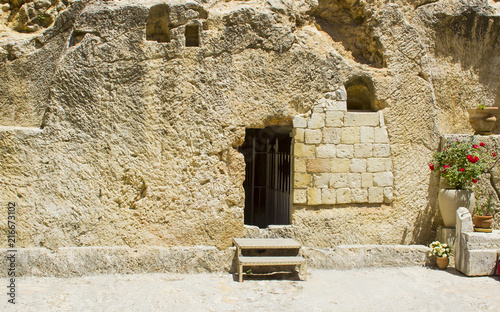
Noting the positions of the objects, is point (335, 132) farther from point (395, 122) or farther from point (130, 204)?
point (130, 204)

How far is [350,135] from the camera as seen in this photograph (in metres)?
6.04

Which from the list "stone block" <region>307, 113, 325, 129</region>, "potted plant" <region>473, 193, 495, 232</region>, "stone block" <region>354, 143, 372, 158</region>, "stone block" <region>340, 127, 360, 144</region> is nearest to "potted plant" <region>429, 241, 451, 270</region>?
"potted plant" <region>473, 193, 495, 232</region>

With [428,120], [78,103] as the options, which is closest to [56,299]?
[78,103]

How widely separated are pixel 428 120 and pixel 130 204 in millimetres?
4390

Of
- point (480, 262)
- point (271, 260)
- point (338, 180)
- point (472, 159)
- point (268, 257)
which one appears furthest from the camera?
point (338, 180)

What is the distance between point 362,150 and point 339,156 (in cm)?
35

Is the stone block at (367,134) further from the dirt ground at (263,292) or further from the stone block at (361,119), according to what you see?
the dirt ground at (263,292)

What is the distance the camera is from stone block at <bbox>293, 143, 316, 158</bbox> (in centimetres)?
592

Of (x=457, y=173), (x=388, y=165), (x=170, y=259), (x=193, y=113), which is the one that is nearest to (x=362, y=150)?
(x=388, y=165)

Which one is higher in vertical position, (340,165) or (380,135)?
(380,135)

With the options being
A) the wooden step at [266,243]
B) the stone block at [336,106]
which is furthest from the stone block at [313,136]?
the wooden step at [266,243]

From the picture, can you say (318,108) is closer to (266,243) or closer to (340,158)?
(340,158)

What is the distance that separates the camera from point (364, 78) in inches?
241

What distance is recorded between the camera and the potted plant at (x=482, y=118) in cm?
644
